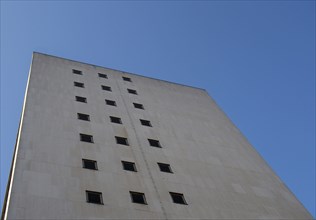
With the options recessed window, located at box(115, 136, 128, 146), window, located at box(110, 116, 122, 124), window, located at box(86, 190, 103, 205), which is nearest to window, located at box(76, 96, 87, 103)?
window, located at box(110, 116, 122, 124)

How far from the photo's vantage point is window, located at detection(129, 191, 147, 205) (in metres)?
16.1

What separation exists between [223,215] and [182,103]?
11.9 metres

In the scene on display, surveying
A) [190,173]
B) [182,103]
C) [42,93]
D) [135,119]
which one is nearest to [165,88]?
[182,103]

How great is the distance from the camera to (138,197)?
16344 mm

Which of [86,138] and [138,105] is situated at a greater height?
[138,105]

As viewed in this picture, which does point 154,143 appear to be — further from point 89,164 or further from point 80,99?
point 80,99

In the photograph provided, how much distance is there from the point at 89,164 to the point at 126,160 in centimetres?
163

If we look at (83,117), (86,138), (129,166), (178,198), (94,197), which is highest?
(83,117)

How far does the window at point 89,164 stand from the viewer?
1733 cm

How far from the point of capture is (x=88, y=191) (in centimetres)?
1578

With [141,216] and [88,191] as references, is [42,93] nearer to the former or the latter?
[88,191]

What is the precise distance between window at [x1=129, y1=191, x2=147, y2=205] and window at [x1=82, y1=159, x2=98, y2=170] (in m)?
1.88

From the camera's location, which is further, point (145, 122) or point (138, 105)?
point (138, 105)

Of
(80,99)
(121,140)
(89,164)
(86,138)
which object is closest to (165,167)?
(121,140)
